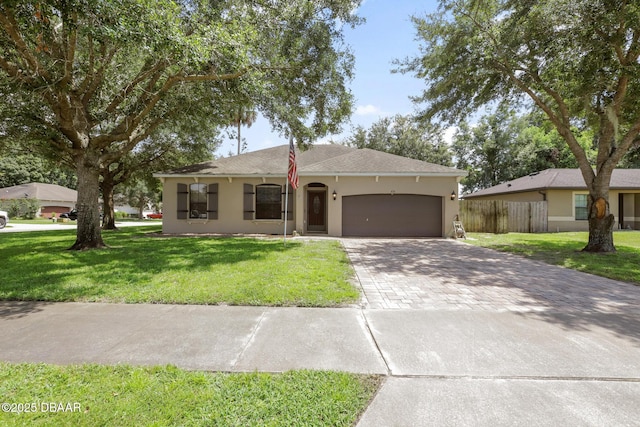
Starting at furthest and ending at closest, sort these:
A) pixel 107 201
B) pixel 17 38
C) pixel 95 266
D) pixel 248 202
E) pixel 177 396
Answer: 1. pixel 107 201
2. pixel 248 202
3. pixel 95 266
4. pixel 17 38
5. pixel 177 396

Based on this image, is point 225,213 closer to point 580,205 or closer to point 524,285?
point 524,285

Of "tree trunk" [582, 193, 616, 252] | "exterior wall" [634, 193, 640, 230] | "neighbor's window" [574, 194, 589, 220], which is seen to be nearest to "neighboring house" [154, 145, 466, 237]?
"tree trunk" [582, 193, 616, 252]

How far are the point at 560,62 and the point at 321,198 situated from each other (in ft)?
30.7

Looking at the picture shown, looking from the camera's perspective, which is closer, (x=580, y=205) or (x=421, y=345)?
(x=421, y=345)

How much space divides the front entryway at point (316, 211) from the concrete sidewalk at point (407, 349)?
377 inches

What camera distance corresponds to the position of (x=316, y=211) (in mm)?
13422

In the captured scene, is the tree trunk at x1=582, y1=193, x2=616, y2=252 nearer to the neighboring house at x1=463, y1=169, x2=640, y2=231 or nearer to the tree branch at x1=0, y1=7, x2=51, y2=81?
the neighboring house at x1=463, y1=169, x2=640, y2=231

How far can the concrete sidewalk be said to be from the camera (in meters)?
1.99

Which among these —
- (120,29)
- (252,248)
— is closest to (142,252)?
(252,248)

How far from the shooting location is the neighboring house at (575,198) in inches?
631

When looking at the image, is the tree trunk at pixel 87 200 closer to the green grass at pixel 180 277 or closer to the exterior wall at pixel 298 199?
the green grass at pixel 180 277

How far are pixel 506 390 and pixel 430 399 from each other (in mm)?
623

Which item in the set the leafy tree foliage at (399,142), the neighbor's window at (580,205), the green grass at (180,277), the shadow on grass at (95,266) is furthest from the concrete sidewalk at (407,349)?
the leafy tree foliage at (399,142)

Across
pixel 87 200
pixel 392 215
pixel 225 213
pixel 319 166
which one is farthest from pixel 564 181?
pixel 87 200
